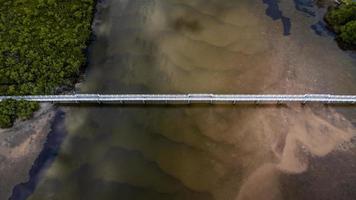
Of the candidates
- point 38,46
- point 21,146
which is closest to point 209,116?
point 21,146

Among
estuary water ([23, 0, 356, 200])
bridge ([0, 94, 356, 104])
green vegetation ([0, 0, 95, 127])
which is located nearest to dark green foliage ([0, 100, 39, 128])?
green vegetation ([0, 0, 95, 127])

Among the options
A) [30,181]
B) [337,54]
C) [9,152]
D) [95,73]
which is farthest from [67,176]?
[337,54]

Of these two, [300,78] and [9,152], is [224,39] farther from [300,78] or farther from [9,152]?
[9,152]

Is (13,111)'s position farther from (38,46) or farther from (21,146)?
(38,46)

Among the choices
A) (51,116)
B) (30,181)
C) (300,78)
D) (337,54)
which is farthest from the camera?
(337,54)

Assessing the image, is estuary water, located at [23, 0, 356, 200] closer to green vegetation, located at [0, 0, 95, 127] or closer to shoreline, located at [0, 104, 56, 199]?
shoreline, located at [0, 104, 56, 199]

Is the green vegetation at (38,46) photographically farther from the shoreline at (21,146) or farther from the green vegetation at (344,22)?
the green vegetation at (344,22)
